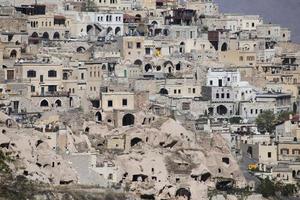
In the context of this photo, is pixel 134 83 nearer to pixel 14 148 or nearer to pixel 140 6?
pixel 14 148

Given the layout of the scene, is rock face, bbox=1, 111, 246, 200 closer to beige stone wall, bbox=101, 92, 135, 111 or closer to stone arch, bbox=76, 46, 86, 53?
beige stone wall, bbox=101, 92, 135, 111

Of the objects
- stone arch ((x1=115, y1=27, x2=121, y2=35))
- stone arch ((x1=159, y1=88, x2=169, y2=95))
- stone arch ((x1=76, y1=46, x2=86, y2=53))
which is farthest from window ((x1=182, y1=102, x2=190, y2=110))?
stone arch ((x1=115, y1=27, x2=121, y2=35))

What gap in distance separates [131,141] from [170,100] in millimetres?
5618

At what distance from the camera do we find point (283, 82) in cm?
6569

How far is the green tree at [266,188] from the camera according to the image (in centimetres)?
5272

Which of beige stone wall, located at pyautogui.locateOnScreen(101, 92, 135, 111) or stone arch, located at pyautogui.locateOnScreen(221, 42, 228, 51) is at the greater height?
stone arch, located at pyautogui.locateOnScreen(221, 42, 228, 51)

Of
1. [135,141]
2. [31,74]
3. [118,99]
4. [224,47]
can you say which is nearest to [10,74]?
[31,74]

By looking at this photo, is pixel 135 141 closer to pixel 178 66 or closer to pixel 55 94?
pixel 55 94

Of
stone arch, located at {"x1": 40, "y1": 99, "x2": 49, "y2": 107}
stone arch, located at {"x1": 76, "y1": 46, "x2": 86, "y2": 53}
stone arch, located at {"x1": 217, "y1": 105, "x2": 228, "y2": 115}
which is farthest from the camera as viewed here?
stone arch, located at {"x1": 76, "y1": 46, "x2": 86, "y2": 53}

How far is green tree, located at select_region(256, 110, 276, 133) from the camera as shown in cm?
5894

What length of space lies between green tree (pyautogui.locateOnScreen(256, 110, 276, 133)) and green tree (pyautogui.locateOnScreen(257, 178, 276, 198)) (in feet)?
19.1

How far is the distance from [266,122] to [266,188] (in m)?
6.91

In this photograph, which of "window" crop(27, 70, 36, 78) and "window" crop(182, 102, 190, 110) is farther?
"window" crop(182, 102, 190, 110)

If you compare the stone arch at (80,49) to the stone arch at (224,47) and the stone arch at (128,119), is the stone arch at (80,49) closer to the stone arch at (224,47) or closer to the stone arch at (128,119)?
the stone arch at (224,47)
